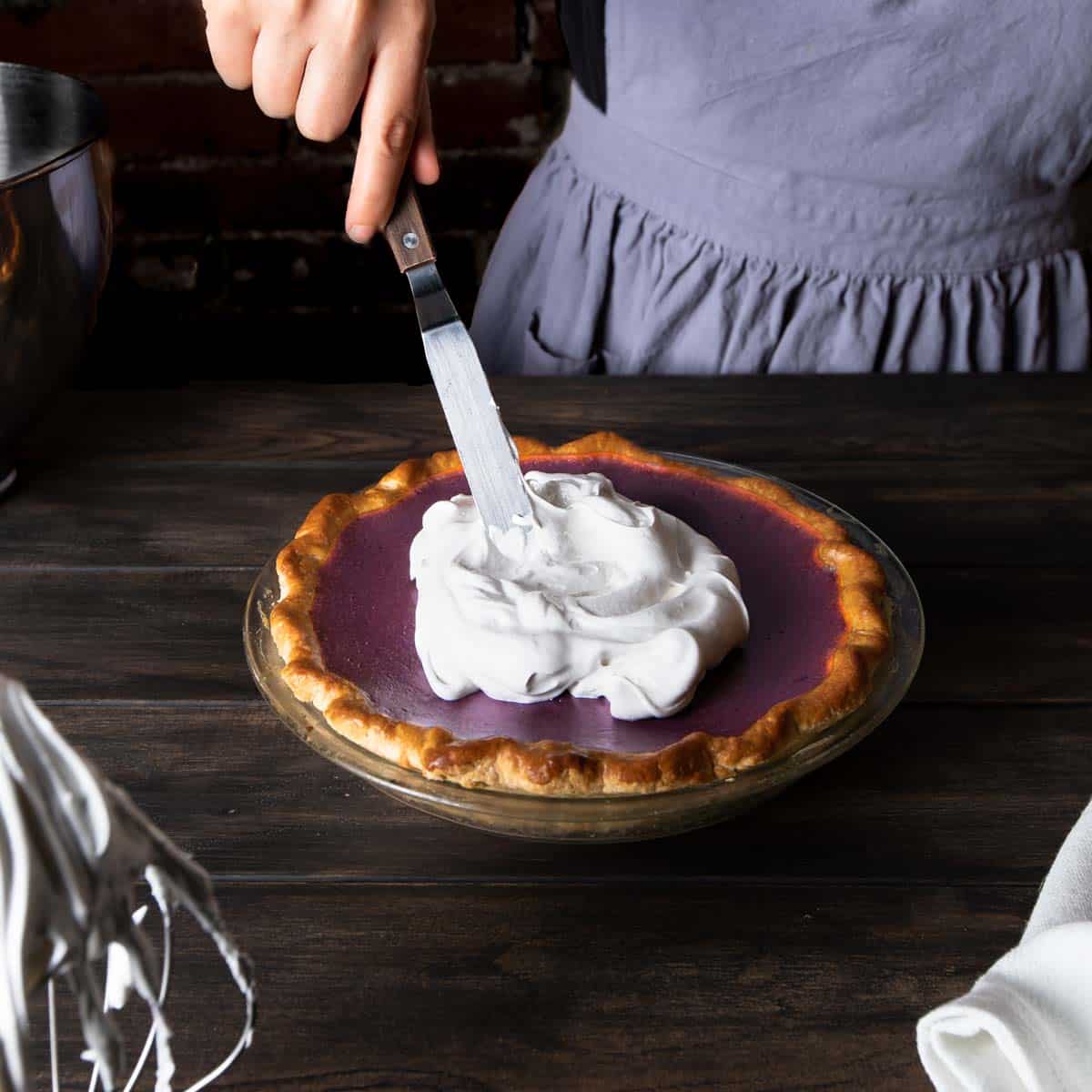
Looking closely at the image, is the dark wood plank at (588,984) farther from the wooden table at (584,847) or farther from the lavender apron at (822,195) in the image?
the lavender apron at (822,195)

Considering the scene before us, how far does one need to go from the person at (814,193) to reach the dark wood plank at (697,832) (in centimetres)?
69

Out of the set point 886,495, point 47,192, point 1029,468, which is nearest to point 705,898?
point 886,495

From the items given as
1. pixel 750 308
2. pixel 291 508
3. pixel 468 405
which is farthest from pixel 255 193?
pixel 468 405

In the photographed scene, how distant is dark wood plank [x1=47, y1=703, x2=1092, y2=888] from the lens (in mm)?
703

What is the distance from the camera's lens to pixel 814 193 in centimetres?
134

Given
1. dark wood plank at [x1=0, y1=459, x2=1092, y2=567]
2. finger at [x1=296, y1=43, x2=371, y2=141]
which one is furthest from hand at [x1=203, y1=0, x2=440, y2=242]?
dark wood plank at [x1=0, y1=459, x2=1092, y2=567]

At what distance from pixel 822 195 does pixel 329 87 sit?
25.3 inches

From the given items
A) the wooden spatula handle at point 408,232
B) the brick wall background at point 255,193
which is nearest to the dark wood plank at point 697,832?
the wooden spatula handle at point 408,232

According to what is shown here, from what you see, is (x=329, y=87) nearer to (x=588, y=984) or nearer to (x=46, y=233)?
(x=46, y=233)

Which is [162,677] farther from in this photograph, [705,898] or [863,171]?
[863,171]

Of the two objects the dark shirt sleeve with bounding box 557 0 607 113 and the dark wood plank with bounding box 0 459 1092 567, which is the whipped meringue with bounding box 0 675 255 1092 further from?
the dark shirt sleeve with bounding box 557 0 607 113

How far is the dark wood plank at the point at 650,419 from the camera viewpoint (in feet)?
3.82

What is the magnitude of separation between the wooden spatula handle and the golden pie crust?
205 millimetres

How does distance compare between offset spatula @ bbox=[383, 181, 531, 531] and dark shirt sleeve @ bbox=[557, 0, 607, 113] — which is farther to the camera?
dark shirt sleeve @ bbox=[557, 0, 607, 113]
